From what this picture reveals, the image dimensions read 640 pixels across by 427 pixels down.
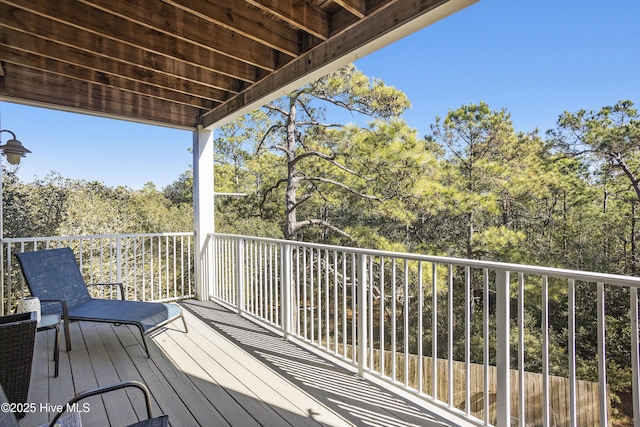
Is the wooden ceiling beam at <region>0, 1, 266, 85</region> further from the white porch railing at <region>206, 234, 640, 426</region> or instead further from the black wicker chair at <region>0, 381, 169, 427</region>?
the black wicker chair at <region>0, 381, 169, 427</region>

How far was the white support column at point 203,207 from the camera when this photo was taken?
5.01 metres

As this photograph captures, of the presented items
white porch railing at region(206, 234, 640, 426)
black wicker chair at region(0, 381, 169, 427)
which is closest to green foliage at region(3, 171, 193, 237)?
white porch railing at region(206, 234, 640, 426)

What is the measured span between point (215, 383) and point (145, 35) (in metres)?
2.99

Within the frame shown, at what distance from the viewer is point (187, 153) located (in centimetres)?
1527

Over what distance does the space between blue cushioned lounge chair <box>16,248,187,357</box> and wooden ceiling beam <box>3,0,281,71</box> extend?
6.94 feet

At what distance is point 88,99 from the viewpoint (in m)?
4.03

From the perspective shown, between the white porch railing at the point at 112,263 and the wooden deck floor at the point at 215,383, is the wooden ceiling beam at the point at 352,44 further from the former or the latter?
the wooden deck floor at the point at 215,383

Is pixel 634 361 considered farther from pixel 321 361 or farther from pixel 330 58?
pixel 330 58

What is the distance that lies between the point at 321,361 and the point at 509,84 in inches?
639

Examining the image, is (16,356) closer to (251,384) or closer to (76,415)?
(76,415)

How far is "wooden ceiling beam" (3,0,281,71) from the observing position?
8.39ft

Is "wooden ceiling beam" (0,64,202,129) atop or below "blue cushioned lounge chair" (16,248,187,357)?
atop

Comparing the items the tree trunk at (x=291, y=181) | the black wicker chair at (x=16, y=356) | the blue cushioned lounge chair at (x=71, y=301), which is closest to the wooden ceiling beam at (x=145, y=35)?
the blue cushioned lounge chair at (x=71, y=301)

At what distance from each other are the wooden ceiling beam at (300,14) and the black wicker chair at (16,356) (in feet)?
8.03
